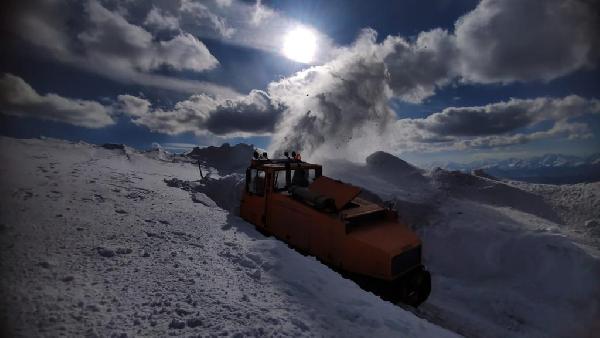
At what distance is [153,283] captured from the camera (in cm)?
422

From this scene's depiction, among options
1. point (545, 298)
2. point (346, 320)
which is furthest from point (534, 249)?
point (346, 320)

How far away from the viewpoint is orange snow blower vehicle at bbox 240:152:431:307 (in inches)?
256

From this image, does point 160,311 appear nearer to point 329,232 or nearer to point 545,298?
point 329,232

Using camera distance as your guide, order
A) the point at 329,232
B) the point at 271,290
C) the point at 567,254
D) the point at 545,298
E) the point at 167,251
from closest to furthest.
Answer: the point at 271,290, the point at 167,251, the point at 329,232, the point at 545,298, the point at 567,254

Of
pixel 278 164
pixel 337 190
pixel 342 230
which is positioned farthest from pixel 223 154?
pixel 342 230

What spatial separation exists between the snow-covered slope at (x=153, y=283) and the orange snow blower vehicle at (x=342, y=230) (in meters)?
0.94

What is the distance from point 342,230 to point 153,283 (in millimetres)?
3946

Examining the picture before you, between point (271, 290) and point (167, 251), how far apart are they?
6.94 ft

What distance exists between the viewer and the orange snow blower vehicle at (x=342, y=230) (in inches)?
256

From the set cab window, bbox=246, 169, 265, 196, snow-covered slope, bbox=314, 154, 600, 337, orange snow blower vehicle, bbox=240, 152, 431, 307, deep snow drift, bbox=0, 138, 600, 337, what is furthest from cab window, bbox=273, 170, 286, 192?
snow-covered slope, bbox=314, 154, 600, 337

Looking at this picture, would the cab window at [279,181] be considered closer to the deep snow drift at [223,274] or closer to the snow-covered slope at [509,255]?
the deep snow drift at [223,274]

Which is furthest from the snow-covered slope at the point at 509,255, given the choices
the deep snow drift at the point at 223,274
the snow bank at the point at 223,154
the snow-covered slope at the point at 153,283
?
the snow bank at the point at 223,154

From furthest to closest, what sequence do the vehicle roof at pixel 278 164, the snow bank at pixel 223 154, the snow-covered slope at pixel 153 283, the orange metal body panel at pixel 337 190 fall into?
the snow bank at pixel 223 154, the vehicle roof at pixel 278 164, the orange metal body panel at pixel 337 190, the snow-covered slope at pixel 153 283

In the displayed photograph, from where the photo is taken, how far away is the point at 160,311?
3.65 metres
